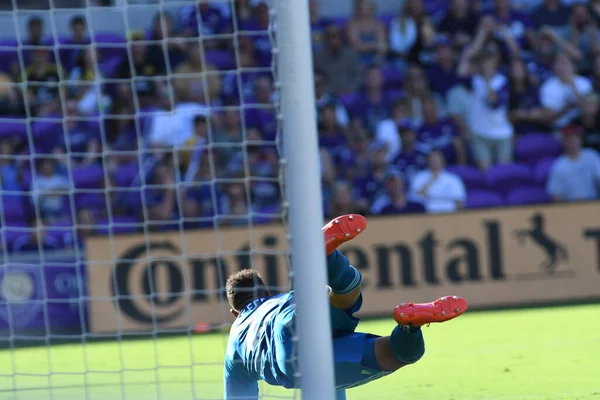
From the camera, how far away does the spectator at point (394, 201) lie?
1149 cm

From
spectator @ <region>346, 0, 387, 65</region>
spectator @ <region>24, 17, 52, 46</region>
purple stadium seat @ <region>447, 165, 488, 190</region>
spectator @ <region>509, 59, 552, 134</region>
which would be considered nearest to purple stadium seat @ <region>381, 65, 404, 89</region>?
spectator @ <region>346, 0, 387, 65</region>

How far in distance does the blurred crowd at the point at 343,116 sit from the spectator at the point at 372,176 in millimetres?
17

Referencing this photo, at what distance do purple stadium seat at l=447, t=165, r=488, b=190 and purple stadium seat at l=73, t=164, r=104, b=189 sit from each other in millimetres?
4184

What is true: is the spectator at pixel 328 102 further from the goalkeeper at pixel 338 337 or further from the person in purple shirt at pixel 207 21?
the goalkeeper at pixel 338 337

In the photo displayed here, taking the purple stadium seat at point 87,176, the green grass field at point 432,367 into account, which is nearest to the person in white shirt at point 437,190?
the green grass field at point 432,367

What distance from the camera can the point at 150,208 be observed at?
11.5m

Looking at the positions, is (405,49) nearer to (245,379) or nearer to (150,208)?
(150,208)

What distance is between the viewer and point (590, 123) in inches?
495

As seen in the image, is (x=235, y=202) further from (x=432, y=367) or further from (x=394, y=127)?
A: (x=432, y=367)

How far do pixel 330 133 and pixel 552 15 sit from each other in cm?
393

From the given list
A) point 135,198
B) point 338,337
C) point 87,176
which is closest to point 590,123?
point 135,198

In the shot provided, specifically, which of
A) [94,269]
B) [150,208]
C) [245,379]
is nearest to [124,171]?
[150,208]

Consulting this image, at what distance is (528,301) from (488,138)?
7.61 feet

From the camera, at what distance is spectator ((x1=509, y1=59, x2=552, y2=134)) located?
12914mm
